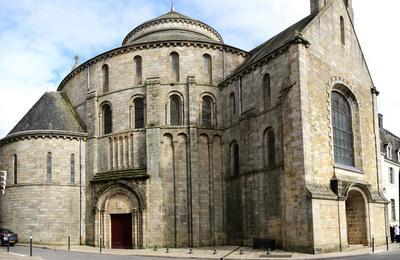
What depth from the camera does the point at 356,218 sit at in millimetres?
29188

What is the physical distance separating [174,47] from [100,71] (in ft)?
19.7

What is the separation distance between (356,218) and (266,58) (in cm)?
1138

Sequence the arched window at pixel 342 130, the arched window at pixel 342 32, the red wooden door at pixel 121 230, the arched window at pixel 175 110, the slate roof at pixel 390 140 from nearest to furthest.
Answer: the arched window at pixel 342 130, the arched window at pixel 342 32, the red wooden door at pixel 121 230, the arched window at pixel 175 110, the slate roof at pixel 390 140

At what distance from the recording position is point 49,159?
110ft

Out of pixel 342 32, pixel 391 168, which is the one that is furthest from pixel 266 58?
pixel 391 168

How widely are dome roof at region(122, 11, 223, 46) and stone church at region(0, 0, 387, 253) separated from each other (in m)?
1.57

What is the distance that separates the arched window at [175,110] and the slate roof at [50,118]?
7.16 metres

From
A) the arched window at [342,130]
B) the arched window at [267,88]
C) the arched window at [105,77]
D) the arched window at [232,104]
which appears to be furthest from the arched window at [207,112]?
the arched window at [342,130]

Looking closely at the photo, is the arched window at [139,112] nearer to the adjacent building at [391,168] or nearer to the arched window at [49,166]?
the arched window at [49,166]

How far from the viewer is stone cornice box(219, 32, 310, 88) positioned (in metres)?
25.9

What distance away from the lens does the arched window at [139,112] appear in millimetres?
33062

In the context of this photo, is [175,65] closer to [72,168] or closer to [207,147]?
[207,147]

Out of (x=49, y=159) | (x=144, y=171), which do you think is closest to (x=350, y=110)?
(x=144, y=171)

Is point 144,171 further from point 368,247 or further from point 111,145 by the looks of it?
point 368,247
